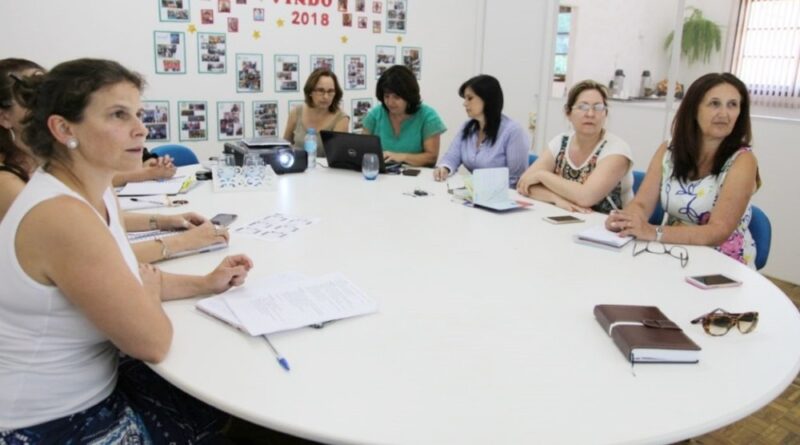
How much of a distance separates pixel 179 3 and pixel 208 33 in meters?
0.26

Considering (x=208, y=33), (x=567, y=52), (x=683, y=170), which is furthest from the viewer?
(x=567, y=52)

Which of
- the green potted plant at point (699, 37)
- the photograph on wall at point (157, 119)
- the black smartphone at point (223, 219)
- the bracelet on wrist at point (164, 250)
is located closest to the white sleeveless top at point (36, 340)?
the bracelet on wrist at point (164, 250)

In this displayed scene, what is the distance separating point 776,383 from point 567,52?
4.07 meters

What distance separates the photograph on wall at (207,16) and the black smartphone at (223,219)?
2.35 m

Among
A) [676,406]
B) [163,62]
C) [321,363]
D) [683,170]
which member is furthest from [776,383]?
[163,62]

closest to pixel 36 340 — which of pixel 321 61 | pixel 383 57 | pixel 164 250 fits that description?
pixel 164 250

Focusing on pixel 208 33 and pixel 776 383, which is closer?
pixel 776 383

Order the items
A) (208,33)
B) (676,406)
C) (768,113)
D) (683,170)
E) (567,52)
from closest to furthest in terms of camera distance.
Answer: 1. (676,406)
2. (683,170)
3. (768,113)
4. (208,33)
5. (567,52)

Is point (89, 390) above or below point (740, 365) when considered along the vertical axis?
below

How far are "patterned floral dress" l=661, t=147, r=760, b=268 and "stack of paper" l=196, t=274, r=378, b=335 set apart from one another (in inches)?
57.9

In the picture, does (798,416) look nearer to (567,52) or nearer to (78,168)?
(78,168)

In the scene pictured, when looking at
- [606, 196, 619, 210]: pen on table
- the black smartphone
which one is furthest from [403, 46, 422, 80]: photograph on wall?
the black smartphone

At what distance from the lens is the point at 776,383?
3.77ft

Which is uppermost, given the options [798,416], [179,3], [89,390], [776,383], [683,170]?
[179,3]
